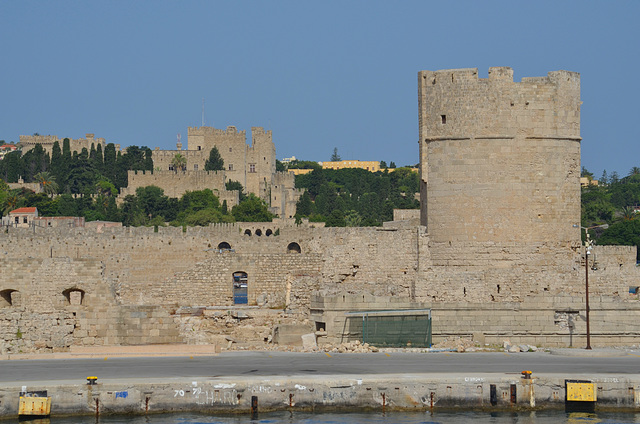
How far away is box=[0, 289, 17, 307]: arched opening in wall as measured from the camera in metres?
28.2

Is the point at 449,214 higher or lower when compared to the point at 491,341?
higher

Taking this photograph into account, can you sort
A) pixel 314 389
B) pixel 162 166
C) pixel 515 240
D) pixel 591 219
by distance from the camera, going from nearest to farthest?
pixel 314 389
pixel 515 240
pixel 591 219
pixel 162 166

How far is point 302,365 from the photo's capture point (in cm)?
2400

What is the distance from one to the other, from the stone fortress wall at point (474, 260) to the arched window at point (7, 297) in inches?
1.6

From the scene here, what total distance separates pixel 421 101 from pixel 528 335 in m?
6.26

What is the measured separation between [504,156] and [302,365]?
784 centimetres

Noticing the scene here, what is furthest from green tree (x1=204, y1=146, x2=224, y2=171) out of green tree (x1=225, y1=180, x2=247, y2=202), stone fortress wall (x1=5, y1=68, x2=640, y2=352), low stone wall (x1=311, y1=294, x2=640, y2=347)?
low stone wall (x1=311, y1=294, x2=640, y2=347)

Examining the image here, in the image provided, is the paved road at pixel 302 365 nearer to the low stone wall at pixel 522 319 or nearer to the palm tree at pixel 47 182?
the low stone wall at pixel 522 319

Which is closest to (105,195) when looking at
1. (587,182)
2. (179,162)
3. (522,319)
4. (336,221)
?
(179,162)

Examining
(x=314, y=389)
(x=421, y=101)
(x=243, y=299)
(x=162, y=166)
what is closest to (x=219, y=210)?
(x=162, y=166)

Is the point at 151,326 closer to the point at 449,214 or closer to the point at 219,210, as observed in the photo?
the point at 449,214

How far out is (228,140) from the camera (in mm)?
123750

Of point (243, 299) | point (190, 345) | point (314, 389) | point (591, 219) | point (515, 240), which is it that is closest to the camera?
point (314, 389)

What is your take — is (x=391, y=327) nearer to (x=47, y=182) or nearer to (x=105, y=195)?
(x=105, y=195)
